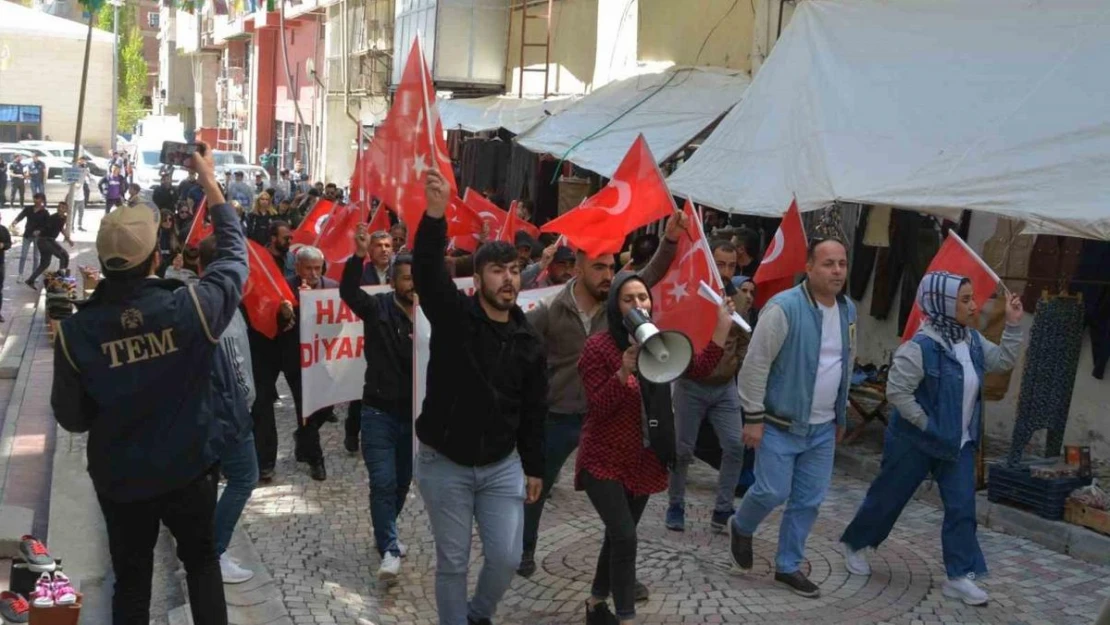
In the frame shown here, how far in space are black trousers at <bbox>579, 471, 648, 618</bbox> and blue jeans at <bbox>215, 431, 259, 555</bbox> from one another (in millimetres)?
1667

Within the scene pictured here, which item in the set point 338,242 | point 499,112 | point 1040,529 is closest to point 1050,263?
point 1040,529

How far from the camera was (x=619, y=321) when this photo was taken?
17.7ft

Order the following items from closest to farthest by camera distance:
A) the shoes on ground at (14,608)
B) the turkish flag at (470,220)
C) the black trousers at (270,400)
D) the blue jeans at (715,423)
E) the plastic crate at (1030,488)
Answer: the shoes on ground at (14,608)
the blue jeans at (715,423)
the plastic crate at (1030,488)
the black trousers at (270,400)
the turkish flag at (470,220)

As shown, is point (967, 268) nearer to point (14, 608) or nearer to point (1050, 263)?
point (1050, 263)

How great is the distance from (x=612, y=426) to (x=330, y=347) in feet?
10.7

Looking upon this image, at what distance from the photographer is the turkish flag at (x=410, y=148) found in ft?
23.8

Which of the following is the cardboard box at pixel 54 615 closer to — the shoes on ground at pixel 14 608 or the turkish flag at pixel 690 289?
the shoes on ground at pixel 14 608

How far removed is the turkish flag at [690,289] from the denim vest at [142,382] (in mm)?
2973

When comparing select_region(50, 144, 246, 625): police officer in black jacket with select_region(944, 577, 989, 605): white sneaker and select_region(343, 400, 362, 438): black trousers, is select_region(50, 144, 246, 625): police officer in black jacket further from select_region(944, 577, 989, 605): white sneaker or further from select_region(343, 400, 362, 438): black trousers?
select_region(343, 400, 362, 438): black trousers

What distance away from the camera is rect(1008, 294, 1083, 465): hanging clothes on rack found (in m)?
8.03

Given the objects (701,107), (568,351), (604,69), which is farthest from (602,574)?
(604,69)

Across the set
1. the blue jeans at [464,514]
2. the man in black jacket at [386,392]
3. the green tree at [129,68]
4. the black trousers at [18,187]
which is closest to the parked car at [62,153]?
the black trousers at [18,187]

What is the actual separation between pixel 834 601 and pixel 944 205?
2830 mm

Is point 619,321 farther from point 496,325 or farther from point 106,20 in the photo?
point 106,20
